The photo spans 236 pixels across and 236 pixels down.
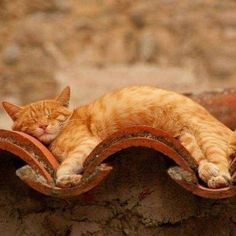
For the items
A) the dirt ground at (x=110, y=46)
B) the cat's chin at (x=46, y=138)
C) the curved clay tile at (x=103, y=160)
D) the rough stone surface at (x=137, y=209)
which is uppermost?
the curved clay tile at (x=103, y=160)

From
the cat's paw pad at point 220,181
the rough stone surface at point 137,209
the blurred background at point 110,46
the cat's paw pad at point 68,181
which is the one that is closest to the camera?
the cat's paw pad at point 220,181

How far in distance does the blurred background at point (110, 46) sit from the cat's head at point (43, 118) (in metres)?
2.14

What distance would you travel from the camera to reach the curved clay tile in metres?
1.97

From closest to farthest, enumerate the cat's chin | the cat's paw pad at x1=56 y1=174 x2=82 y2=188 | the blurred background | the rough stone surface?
the cat's paw pad at x1=56 y1=174 x2=82 y2=188, the rough stone surface, the cat's chin, the blurred background

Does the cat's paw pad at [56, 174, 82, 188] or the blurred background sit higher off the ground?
the cat's paw pad at [56, 174, 82, 188]

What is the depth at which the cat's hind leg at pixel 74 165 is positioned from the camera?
2053mm

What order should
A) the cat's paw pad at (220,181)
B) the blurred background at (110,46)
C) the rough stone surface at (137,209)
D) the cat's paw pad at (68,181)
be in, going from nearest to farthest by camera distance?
the cat's paw pad at (220,181) < the cat's paw pad at (68,181) < the rough stone surface at (137,209) < the blurred background at (110,46)

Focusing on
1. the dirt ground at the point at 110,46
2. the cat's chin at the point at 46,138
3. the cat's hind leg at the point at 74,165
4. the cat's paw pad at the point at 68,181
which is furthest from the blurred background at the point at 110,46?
the cat's paw pad at the point at 68,181

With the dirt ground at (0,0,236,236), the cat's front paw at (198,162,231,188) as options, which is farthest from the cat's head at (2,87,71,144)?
the dirt ground at (0,0,236,236)

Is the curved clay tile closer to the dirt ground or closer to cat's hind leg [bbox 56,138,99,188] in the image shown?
cat's hind leg [bbox 56,138,99,188]

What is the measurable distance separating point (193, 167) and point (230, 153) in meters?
0.15

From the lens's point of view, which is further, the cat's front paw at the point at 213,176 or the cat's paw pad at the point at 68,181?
the cat's paw pad at the point at 68,181

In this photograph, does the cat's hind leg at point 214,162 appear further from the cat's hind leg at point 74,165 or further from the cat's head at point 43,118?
the cat's head at point 43,118

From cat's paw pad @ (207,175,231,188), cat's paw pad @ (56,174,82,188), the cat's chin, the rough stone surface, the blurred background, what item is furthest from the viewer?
the blurred background
